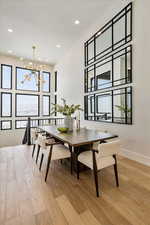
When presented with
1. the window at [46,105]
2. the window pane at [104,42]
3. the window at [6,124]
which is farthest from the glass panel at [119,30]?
the window at [6,124]

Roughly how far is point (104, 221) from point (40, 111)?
22.6 ft

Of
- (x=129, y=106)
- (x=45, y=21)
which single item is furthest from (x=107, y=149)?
(x=45, y=21)

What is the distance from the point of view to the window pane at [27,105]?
703cm

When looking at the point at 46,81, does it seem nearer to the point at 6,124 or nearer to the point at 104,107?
the point at 6,124

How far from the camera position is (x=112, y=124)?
3.50m

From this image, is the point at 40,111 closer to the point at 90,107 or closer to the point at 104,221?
the point at 90,107

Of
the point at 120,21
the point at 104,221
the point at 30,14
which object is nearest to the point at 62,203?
the point at 104,221

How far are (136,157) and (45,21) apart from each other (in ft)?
15.8

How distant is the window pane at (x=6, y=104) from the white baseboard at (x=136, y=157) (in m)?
6.05

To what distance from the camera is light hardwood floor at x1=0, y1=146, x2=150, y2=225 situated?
135cm

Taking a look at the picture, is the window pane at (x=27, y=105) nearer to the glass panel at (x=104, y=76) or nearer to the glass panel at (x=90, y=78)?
the glass panel at (x=90, y=78)

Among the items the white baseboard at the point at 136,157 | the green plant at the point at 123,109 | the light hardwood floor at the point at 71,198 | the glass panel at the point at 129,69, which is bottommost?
the light hardwood floor at the point at 71,198

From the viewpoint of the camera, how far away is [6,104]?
264 inches

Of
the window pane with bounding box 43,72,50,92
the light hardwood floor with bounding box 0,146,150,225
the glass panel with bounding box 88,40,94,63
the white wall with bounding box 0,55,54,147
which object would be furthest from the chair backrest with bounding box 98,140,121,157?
the window pane with bounding box 43,72,50,92
